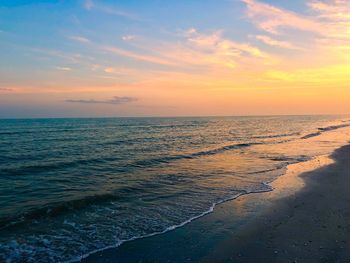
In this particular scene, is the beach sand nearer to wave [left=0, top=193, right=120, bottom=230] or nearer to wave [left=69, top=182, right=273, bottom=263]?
wave [left=69, top=182, right=273, bottom=263]

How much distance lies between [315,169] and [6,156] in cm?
2463

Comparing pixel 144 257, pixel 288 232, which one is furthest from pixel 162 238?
pixel 288 232

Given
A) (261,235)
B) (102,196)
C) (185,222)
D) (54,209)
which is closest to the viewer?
(261,235)

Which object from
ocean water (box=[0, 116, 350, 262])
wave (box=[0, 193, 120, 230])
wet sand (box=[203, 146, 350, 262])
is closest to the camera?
wet sand (box=[203, 146, 350, 262])

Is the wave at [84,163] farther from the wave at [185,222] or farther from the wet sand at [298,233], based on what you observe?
the wet sand at [298,233]

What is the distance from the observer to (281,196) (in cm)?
1284

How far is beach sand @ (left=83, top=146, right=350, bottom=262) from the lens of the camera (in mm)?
7152

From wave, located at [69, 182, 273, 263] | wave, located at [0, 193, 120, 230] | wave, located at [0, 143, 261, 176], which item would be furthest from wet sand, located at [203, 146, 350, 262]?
wave, located at [0, 143, 261, 176]

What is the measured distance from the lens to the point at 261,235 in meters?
8.42

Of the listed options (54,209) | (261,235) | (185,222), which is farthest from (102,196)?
(261,235)

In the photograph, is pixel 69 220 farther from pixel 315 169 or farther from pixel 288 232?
pixel 315 169

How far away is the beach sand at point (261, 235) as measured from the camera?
7152 millimetres

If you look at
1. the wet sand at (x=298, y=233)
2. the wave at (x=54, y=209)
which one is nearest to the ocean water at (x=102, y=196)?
the wave at (x=54, y=209)

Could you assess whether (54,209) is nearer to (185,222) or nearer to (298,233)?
(185,222)
